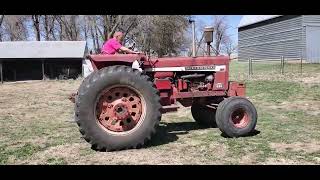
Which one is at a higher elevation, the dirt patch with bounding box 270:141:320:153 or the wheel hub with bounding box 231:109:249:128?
the wheel hub with bounding box 231:109:249:128

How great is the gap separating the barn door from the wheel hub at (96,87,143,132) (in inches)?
1036

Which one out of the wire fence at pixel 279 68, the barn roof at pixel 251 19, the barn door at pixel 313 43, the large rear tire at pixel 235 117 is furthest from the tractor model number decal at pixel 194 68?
the barn roof at pixel 251 19

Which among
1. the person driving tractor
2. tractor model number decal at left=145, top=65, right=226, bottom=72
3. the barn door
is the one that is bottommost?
tractor model number decal at left=145, top=65, right=226, bottom=72

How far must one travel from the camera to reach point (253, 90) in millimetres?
14820

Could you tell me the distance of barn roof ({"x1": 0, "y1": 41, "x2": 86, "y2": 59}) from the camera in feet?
133

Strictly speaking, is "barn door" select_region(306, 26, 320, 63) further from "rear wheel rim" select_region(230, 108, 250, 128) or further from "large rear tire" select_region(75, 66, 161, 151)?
"large rear tire" select_region(75, 66, 161, 151)

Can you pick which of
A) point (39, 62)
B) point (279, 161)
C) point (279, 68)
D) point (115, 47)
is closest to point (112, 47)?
point (115, 47)

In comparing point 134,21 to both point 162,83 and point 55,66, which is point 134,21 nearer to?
point 55,66

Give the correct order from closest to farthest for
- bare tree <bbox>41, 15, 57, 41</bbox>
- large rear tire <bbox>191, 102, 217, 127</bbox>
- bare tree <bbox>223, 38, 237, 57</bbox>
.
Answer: large rear tire <bbox>191, 102, 217, 127</bbox>, bare tree <bbox>41, 15, 57, 41</bbox>, bare tree <bbox>223, 38, 237, 57</bbox>

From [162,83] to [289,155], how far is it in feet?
8.37

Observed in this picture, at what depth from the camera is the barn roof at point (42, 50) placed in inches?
1599

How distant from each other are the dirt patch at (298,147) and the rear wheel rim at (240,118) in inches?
37.3

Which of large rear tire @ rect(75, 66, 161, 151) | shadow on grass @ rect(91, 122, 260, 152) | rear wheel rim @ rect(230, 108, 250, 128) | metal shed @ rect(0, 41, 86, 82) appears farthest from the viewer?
metal shed @ rect(0, 41, 86, 82)

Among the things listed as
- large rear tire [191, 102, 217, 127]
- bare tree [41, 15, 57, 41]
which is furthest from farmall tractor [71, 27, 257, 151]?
bare tree [41, 15, 57, 41]
